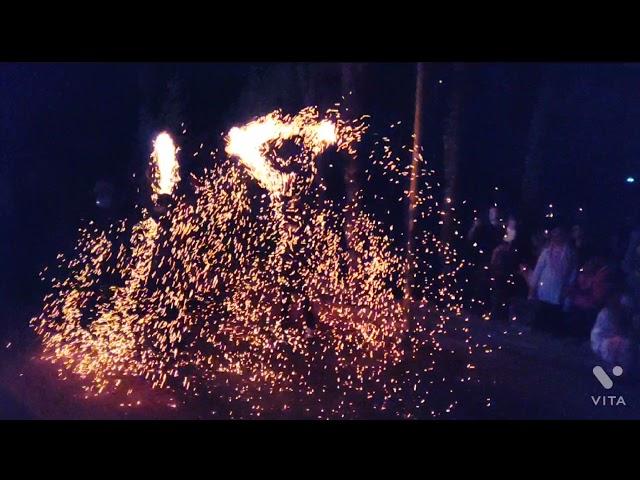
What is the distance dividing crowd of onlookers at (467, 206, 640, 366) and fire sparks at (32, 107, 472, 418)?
13cm

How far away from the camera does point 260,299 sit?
286 cm

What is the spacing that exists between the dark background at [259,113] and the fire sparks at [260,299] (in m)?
0.13

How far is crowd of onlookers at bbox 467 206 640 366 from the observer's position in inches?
110

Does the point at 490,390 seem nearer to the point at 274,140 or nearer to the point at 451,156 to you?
the point at 451,156

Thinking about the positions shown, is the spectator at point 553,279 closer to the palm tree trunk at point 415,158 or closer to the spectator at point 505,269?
the spectator at point 505,269

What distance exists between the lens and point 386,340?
114 inches

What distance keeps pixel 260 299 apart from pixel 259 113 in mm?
700

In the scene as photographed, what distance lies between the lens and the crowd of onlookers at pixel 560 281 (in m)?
2.80

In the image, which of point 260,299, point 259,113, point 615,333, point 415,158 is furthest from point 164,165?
point 615,333

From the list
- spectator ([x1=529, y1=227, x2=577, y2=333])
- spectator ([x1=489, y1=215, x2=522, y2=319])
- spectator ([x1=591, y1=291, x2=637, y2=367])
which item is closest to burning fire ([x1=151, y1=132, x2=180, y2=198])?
spectator ([x1=489, y1=215, x2=522, y2=319])

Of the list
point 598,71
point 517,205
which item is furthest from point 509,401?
point 598,71

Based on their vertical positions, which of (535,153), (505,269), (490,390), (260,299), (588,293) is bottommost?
(490,390)

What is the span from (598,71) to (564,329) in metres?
0.97

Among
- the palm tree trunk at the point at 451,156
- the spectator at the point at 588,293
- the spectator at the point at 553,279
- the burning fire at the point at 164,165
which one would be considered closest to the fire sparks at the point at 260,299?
the burning fire at the point at 164,165
